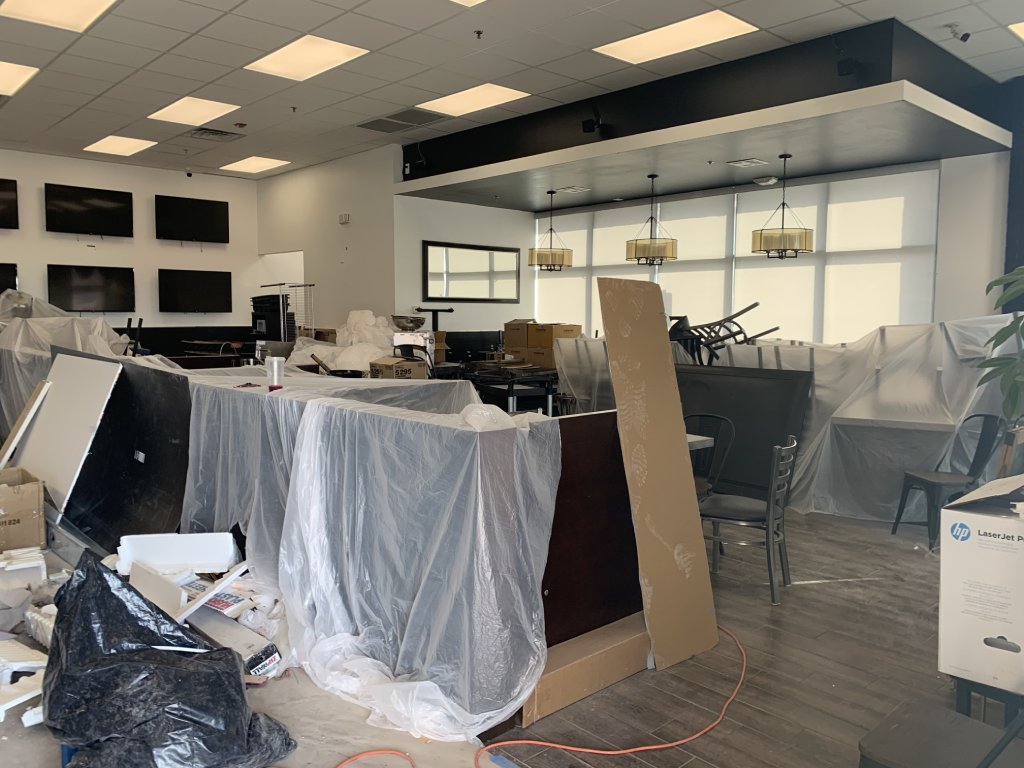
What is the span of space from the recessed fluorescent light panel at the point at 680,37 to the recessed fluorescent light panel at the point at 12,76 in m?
4.85

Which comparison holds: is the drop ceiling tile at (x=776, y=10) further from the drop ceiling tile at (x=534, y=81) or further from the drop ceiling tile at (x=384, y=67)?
the drop ceiling tile at (x=384, y=67)

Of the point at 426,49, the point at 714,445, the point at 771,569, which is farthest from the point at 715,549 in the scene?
the point at 426,49

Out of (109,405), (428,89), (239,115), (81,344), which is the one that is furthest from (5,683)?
(239,115)

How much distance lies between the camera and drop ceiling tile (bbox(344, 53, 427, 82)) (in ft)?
19.4

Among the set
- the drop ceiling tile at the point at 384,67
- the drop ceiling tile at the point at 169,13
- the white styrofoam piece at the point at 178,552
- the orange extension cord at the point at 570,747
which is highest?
the drop ceiling tile at the point at 169,13

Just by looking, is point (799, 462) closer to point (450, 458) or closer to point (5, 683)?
point (450, 458)

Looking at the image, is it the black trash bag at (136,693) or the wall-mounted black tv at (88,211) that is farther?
the wall-mounted black tv at (88,211)

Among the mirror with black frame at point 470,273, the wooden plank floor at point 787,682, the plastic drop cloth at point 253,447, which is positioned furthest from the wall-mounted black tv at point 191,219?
the wooden plank floor at point 787,682

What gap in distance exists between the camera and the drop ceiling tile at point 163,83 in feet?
21.1

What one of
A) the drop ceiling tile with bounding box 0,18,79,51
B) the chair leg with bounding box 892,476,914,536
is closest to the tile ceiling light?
the drop ceiling tile with bounding box 0,18,79,51

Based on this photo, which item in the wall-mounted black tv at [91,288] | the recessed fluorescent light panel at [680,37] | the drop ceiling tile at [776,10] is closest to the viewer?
the drop ceiling tile at [776,10]

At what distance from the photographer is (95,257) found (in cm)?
992

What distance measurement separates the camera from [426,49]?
5.70 m

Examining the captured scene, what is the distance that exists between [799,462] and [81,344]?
5.43 metres
